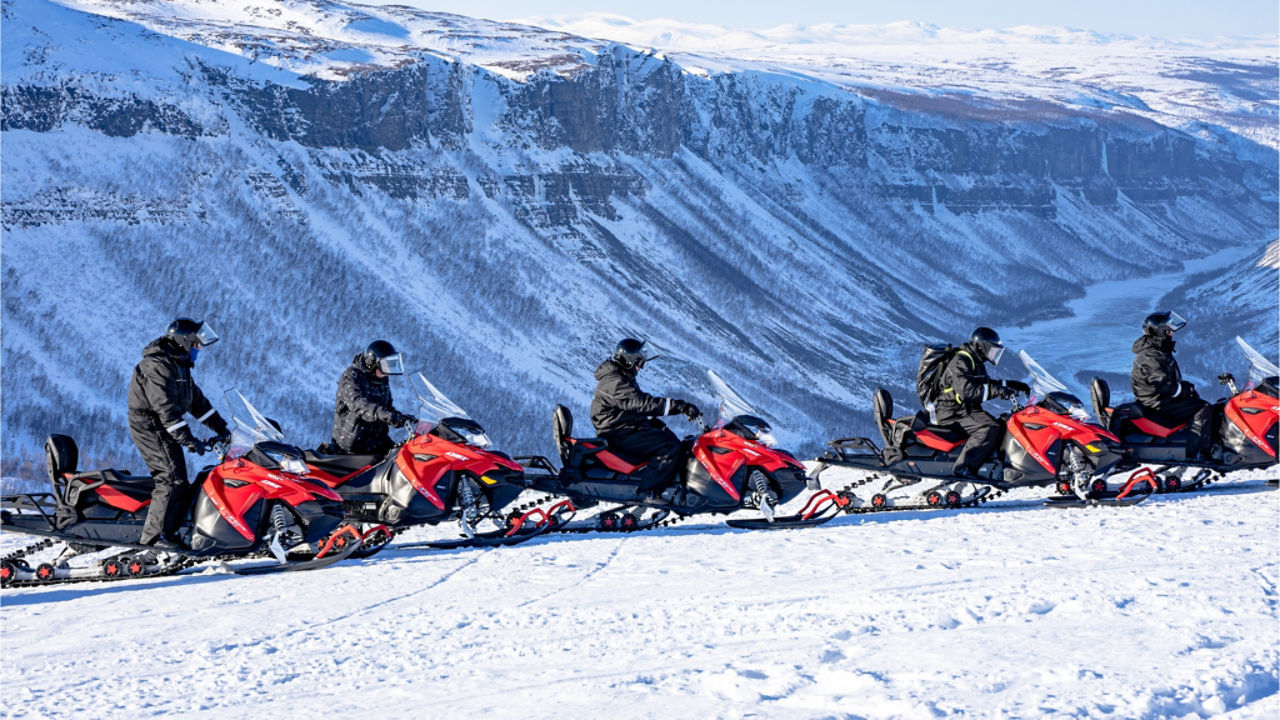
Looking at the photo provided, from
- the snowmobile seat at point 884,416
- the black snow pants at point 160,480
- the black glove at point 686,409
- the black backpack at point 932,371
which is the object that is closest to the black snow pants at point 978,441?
the black backpack at point 932,371

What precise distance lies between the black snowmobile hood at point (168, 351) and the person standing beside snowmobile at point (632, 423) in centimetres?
401

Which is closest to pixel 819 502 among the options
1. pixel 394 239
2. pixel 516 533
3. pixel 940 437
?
pixel 940 437

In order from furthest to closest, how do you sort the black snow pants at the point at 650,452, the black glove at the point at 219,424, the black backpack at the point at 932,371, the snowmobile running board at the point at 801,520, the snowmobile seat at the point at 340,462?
the black backpack at the point at 932,371, the black snow pants at the point at 650,452, the snowmobile running board at the point at 801,520, the snowmobile seat at the point at 340,462, the black glove at the point at 219,424

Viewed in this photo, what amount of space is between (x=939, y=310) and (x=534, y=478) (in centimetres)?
15793

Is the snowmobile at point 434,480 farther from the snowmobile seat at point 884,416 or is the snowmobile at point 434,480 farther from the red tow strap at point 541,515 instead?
the snowmobile seat at point 884,416

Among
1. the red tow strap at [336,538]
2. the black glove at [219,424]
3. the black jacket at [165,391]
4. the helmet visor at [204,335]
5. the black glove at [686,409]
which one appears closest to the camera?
the black jacket at [165,391]

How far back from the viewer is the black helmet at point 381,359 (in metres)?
12.2

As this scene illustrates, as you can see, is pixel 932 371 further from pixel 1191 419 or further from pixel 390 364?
pixel 390 364

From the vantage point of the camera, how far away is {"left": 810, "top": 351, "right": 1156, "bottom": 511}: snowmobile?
13578 mm

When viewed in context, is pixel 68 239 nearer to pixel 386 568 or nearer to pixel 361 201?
pixel 361 201

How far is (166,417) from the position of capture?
1040 centimetres

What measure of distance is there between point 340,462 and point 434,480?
1.06 metres

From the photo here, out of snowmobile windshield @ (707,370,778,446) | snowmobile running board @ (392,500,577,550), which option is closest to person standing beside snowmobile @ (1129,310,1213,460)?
snowmobile windshield @ (707,370,778,446)

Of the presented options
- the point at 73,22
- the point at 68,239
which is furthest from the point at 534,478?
the point at 73,22
